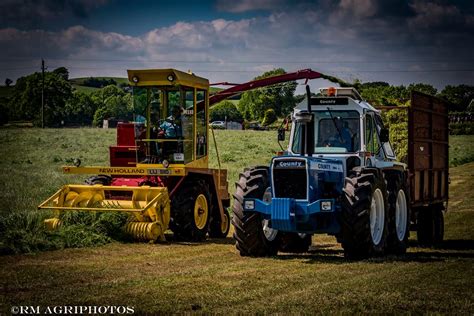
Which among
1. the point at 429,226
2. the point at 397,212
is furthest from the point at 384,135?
the point at 429,226

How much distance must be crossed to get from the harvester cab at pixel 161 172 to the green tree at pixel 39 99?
206ft

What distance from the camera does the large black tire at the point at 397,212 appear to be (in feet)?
49.4

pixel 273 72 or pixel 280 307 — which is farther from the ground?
pixel 273 72

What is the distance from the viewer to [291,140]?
15906 millimetres

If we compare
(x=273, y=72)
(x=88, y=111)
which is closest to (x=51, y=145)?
(x=88, y=111)

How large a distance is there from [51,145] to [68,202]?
38.2 m

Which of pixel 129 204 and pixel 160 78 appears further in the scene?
pixel 160 78

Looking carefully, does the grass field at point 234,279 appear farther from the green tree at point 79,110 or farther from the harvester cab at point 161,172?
the green tree at point 79,110

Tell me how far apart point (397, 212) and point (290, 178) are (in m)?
3.26

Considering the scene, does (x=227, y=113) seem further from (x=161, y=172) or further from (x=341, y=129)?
(x=341, y=129)

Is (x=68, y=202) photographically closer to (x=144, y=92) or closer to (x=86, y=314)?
(x=144, y=92)

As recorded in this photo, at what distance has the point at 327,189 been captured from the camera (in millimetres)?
14172

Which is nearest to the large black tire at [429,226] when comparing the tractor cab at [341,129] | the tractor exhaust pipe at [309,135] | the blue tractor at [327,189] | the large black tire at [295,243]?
the blue tractor at [327,189]

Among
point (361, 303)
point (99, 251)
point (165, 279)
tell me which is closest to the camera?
point (361, 303)
